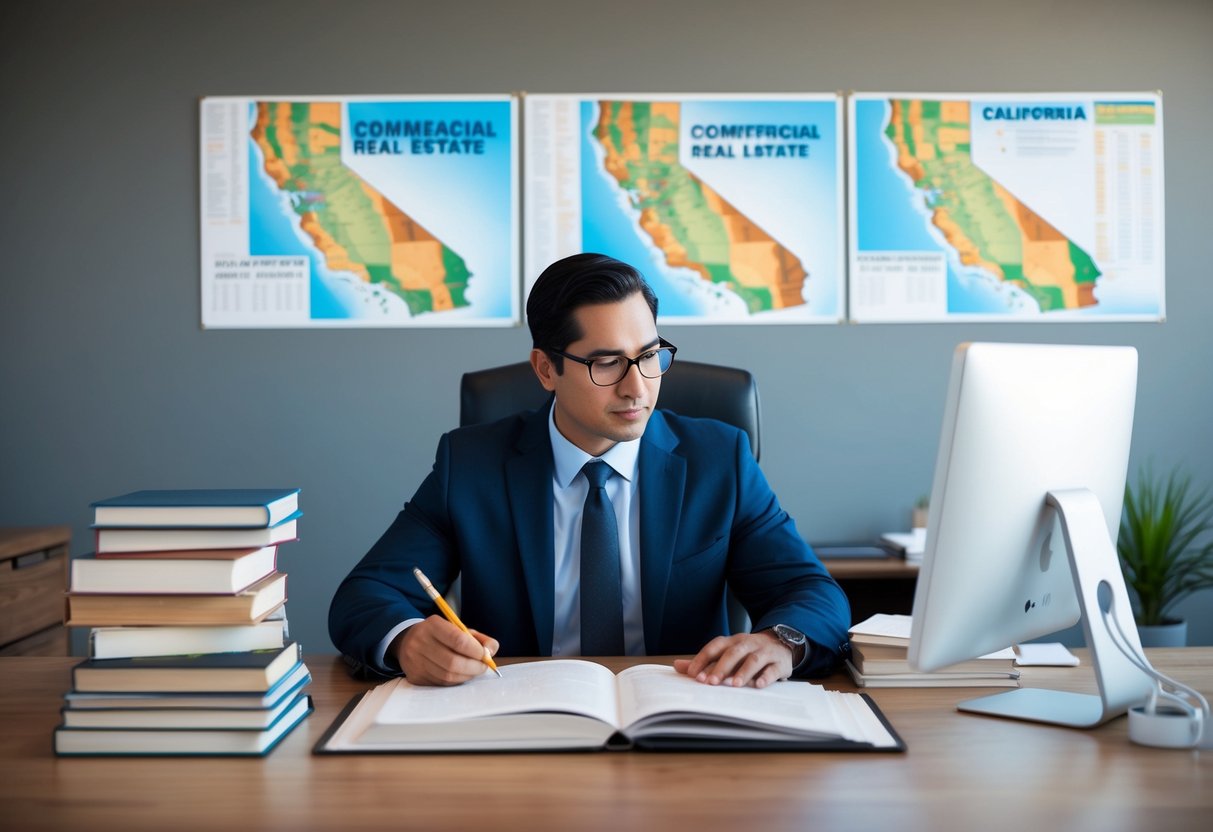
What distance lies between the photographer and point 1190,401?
3.33 metres

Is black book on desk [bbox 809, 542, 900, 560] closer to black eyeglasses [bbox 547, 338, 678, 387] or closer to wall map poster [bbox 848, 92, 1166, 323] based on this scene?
wall map poster [bbox 848, 92, 1166, 323]

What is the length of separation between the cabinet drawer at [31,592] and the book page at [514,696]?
6.07ft

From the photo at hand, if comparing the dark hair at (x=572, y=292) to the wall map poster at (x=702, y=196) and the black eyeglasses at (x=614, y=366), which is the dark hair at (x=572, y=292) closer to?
the black eyeglasses at (x=614, y=366)

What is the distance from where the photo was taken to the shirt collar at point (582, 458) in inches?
70.2

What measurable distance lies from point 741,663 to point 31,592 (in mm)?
2283

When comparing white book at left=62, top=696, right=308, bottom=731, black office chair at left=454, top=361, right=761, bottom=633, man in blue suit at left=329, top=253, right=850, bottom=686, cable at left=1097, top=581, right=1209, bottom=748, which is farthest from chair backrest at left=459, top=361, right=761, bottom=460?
white book at left=62, top=696, right=308, bottom=731

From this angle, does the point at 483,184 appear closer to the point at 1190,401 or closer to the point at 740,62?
the point at 740,62

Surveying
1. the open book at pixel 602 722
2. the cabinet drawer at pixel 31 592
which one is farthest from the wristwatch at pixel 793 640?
the cabinet drawer at pixel 31 592

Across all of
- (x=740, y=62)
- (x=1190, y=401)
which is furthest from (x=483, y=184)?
(x=1190, y=401)

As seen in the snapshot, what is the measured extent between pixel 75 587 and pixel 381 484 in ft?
7.02

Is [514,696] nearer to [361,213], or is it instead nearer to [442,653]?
[442,653]

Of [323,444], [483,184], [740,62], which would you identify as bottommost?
[323,444]

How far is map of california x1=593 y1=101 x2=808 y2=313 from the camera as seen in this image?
326 cm

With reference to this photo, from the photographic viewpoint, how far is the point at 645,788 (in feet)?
3.37
